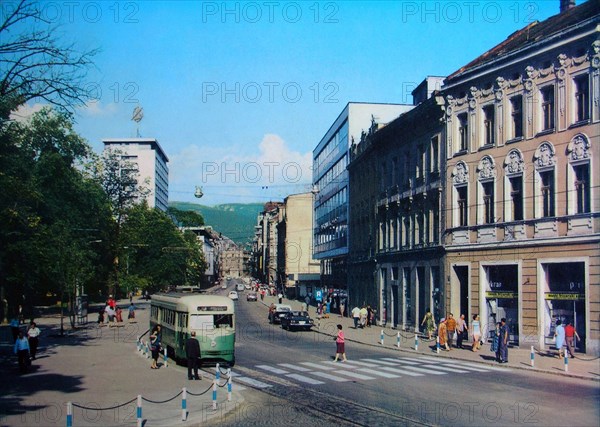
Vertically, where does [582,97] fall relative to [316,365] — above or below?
above

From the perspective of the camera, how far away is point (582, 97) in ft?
94.7

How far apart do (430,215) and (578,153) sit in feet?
42.4

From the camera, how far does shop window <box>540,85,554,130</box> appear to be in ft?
100

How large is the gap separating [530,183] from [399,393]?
15.9m

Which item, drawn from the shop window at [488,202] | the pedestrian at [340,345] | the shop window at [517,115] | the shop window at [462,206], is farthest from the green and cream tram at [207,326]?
the shop window at [517,115]

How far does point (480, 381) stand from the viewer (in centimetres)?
2169

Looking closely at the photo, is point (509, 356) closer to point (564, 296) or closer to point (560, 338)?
point (560, 338)

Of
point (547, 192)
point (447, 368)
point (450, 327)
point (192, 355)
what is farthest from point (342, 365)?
point (547, 192)

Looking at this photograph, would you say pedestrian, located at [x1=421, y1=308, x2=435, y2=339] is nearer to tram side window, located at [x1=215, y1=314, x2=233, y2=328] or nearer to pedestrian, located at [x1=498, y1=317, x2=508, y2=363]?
pedestrian, located at [x1=498, y1=317, x2=508, y2=363]

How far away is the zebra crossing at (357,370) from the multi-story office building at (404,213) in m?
11.4

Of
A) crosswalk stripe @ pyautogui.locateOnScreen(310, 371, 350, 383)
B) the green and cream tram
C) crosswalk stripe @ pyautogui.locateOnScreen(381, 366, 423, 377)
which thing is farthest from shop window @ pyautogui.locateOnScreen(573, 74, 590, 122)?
the green and cream tram

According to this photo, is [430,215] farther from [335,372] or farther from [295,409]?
[295,409]

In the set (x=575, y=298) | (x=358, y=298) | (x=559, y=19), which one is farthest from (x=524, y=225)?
(x=358, y=298)

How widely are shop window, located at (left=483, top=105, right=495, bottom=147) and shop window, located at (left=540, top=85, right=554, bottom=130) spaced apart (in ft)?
12.1
